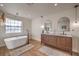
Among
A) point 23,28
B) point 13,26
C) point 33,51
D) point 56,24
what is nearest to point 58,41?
point 56,24

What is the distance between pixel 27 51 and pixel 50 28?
63 cm

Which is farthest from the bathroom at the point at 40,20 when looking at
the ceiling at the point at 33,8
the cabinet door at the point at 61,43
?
the cabinet door at the point at 61,43

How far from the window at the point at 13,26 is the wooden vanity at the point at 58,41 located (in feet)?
1.66

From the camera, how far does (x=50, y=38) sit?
1.50 meters

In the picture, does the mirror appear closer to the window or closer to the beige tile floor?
the beige tile floor

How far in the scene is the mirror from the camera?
4.48ft

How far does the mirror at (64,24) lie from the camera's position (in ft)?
4.48

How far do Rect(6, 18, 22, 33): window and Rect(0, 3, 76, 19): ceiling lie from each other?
0.49 feet

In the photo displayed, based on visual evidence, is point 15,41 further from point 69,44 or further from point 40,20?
point 69,44

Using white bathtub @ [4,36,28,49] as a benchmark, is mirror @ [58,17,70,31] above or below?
above

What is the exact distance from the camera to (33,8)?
1.38m

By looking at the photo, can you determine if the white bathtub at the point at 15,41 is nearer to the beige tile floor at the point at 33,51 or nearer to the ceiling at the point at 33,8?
the beige tile floor at the point at 33,51

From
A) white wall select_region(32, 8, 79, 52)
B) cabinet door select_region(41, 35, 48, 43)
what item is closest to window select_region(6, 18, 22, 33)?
white wall select_region(32, 8, 79, 52)

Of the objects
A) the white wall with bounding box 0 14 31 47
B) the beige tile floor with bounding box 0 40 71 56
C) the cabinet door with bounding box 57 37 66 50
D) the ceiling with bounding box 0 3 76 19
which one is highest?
the ceiling with bounding box 0 3 76 19
